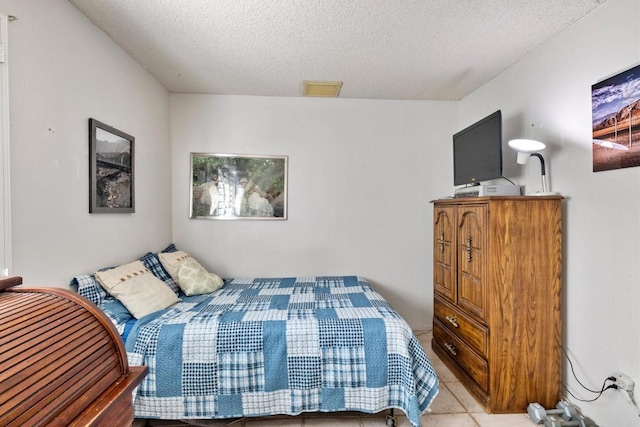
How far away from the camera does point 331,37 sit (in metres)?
2.09

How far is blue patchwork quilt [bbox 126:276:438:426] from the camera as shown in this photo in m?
1.73

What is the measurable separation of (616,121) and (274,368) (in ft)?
7.71

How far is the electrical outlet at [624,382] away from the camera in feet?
5.18

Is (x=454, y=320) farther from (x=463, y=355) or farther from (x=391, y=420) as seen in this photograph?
(x=391, y=420)

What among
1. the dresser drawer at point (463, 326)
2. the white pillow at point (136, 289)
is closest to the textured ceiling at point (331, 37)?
the white pillow at point (136, 289)

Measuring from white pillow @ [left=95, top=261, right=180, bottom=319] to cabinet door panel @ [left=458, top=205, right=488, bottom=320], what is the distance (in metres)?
2.11

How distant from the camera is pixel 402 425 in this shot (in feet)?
6.02

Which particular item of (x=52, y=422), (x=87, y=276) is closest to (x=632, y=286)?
(x=52, y=422)

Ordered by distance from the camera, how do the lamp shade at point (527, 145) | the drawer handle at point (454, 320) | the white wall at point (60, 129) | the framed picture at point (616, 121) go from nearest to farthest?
the white wall at point (60, 129) < the framed picture at point (616, 121) < the lamp shade at point (527, 145) < the drawer handle at point (454, 320)

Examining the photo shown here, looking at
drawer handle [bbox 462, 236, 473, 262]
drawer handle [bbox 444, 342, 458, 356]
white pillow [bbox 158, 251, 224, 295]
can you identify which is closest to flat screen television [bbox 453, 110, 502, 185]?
drawer handle [bbox 462, 236, 473, 262]

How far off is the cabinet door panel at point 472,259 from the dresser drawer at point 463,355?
29 cm

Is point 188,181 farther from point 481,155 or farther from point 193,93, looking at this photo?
Answer: point 481,155

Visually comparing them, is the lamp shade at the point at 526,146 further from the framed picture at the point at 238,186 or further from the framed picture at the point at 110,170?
the framed picture at the point at 110,170

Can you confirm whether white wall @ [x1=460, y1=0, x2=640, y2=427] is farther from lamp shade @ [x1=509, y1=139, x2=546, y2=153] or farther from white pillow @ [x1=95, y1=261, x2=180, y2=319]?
white pillow @ [x1=95, y1=261, x2=180, y2=319]
